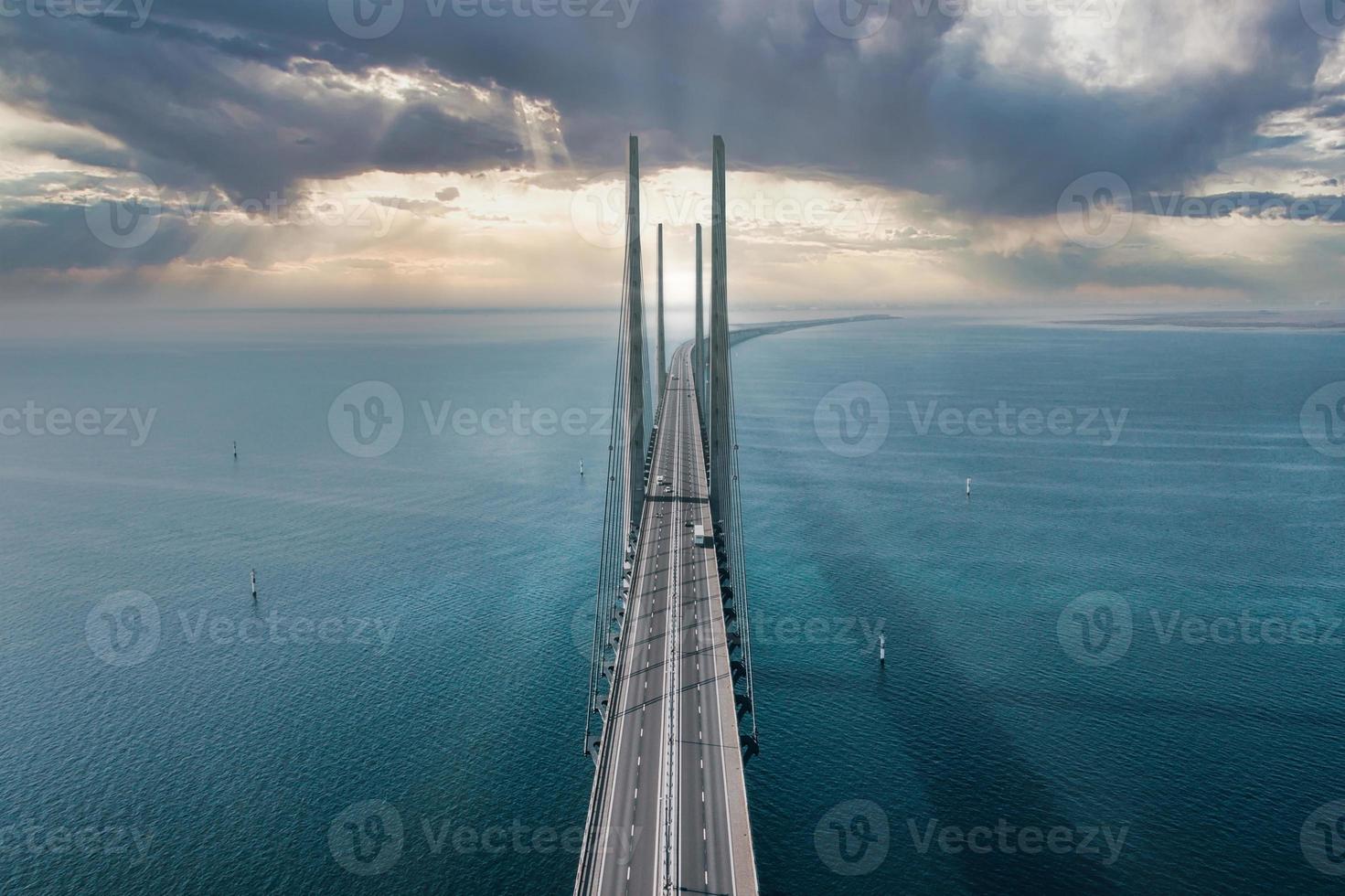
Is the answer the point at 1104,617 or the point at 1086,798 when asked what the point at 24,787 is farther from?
the point at 1104,617

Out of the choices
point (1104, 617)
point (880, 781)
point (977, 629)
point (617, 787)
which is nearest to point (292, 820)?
point (617, 787)
